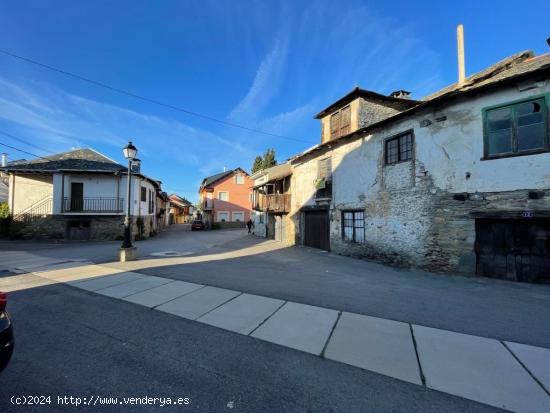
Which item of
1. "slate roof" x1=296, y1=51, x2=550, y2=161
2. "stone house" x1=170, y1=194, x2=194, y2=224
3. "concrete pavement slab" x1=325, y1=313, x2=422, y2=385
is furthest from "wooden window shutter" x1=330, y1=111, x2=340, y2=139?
"stone house" x1=170, y1=194, x2=194, y2=224

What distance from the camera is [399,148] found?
10.7 meters

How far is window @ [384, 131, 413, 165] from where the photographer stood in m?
10.2

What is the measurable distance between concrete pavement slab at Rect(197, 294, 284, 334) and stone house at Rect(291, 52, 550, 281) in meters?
6.86

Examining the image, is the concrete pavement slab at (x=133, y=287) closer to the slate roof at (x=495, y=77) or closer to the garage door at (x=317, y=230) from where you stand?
the garage door at (x=317, y=230)

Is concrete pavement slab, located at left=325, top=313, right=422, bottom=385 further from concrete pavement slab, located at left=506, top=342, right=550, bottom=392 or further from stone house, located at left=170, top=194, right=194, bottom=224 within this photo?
stone house, located at left=170, top=194, right=194, bottom=224

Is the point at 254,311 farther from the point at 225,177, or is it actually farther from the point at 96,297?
the point at 225,177

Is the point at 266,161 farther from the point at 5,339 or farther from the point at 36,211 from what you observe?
the point at 5,339

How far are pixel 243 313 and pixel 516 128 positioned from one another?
936cm

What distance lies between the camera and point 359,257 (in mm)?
12172

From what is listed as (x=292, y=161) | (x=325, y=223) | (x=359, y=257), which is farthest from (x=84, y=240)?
(x=359, y=257)

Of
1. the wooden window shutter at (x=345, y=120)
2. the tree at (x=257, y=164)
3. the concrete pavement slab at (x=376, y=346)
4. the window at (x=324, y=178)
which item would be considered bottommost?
the concrete pavement slab at (x=376, y=346)

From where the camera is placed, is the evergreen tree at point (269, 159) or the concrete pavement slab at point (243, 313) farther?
the evergreen tree at point (269, 159)

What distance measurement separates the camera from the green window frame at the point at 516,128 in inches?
290

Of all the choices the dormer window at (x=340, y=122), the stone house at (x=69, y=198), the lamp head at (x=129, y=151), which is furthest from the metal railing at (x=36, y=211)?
the dormer window at (x=340, y=122)
